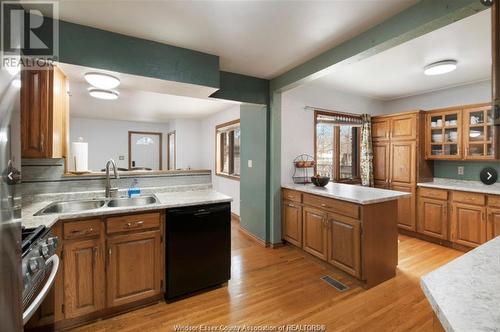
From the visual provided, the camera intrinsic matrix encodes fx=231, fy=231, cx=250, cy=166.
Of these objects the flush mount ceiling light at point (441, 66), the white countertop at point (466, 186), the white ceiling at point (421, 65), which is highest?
the white ceiling at point (421, 65)

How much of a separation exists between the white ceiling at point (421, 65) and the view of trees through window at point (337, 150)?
667 millimetres

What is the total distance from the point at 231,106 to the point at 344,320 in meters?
4.07

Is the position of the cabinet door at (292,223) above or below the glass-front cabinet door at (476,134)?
below

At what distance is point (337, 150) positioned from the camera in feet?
13.6

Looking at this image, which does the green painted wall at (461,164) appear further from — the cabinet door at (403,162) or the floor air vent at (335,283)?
the floor air vent at (335,283)

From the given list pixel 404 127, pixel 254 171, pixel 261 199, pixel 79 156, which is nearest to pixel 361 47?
pixel 254 171

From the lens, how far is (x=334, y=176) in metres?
4.15

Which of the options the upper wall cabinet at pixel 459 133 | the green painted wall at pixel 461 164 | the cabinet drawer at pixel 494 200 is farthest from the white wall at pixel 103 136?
the cabinet drawer at pixel 494 200

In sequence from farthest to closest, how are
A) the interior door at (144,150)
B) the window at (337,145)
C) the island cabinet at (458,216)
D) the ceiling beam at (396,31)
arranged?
the interior door at (144,150), the window at (337,145), the island cabinet at (458,216), the ceiling beam at (396,31)

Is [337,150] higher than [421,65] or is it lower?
lower

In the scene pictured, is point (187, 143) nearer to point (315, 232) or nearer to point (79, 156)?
point (79, 156)

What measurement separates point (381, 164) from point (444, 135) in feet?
3.20

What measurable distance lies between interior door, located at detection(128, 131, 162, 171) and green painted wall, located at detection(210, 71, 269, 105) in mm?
5388

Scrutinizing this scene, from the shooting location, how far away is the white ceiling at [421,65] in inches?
83.1
